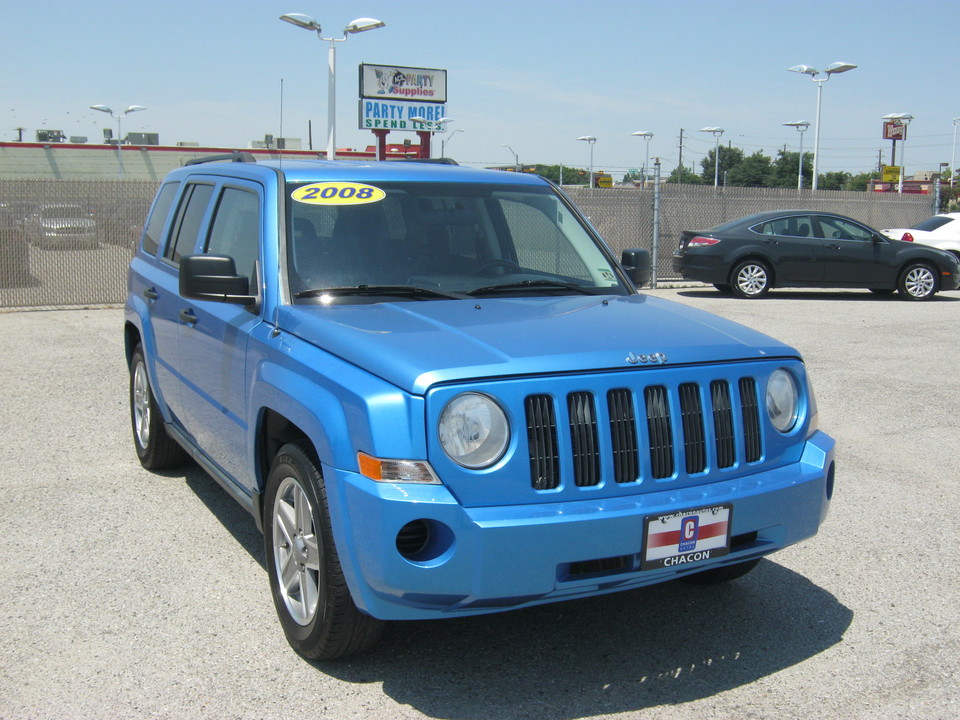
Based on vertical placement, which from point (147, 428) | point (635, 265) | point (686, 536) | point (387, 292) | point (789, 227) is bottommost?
point (147, 428)

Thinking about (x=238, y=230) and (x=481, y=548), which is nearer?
(x=481, y=548)

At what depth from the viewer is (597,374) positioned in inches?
129

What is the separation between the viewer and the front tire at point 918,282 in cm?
1773

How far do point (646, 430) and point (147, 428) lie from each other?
154 inches

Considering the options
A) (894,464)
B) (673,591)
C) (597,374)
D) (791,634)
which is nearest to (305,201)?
(597,374)

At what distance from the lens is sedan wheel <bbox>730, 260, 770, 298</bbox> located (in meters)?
17.4

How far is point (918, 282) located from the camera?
1783 cm

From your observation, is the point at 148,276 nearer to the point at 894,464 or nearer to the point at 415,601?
the point at 415,601

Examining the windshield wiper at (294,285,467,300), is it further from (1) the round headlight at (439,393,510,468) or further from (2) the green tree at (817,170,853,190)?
(2) the green tree at (817,170,853,190)

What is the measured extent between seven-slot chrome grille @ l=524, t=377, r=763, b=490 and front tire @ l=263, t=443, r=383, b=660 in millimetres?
776

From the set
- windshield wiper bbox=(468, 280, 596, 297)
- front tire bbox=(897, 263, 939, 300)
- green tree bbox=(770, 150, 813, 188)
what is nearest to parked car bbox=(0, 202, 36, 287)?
windshield wiper bbox=(468, 280, 596, 297)

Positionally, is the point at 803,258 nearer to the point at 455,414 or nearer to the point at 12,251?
the point at 12,251

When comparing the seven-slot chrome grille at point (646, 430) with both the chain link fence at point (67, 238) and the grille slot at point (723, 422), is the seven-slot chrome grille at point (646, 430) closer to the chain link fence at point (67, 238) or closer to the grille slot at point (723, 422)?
the grille slot at point (723, 422)

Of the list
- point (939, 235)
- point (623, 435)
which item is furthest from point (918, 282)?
point (623, 435)
